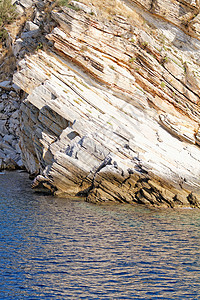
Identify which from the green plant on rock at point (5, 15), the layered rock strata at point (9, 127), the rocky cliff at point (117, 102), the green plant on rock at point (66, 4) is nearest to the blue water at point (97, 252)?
the rocky cliff at point (117, 102)

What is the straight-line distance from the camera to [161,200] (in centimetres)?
3534

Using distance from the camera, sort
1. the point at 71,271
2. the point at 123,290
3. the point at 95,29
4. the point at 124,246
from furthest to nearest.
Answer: the point at 95,29 < the point at 124,246 < the point at 71,271 < the point at 123,290

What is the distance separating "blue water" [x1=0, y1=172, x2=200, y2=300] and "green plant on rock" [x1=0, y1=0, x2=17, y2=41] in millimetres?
52539

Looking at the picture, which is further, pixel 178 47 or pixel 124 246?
pixel 178 47

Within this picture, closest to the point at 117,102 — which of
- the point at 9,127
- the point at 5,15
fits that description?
the point at 9,127

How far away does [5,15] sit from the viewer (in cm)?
7738

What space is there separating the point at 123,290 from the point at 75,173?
2106cm

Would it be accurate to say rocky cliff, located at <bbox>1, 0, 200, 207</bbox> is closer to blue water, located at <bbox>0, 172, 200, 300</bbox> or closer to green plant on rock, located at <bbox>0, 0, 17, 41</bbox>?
blue water, located at <bbox>0, 172, 200, 300</bbox>

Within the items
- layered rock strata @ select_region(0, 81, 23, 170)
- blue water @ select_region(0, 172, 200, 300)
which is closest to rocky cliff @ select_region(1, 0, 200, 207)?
blue water @ select_region(0, 172, 200, 300)

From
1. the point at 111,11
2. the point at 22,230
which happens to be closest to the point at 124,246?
the point at 22,230

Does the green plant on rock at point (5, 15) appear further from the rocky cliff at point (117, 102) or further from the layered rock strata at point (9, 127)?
the rocky cliff at point (117, 102)

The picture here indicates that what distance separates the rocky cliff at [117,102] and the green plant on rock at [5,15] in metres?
30.4

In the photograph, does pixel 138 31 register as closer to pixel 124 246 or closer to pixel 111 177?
pixel 111 177

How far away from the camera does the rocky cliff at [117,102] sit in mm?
36125
